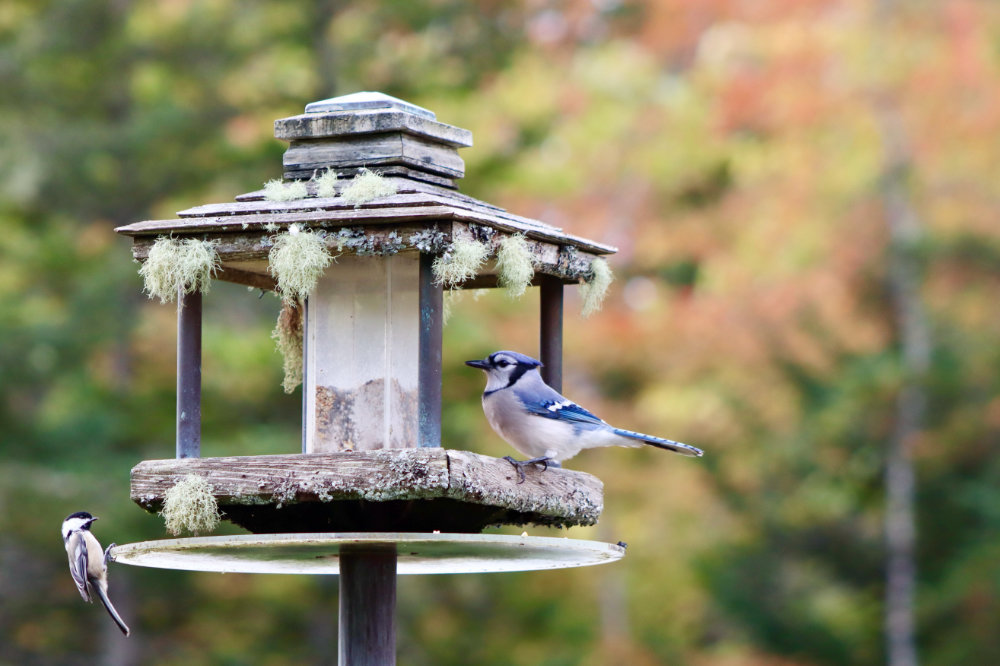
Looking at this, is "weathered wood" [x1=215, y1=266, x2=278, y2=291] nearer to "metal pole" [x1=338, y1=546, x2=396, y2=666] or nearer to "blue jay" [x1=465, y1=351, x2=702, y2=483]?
"blue jay" [x1=465, y1=351, x2=702, y2=483]

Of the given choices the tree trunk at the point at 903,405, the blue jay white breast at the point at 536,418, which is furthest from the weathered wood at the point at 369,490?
the tree trunk at the point at 903,405

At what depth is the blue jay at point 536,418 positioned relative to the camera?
4516 millimetres

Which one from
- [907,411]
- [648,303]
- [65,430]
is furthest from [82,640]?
[907,411]

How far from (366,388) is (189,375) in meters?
0.59

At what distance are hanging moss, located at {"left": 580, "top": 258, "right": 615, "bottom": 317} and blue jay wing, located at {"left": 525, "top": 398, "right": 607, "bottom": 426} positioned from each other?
1.17 ft

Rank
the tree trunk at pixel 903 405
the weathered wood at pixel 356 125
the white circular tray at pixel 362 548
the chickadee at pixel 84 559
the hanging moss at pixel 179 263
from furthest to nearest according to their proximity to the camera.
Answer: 1. the tree trunk at pixel 903 405
2. the chickadee at pixel 84 559
3. the weathered wood at pixel 356 125
4. the hanging moss at pixel 179 263
5. the white circular tray at pixel 362 548

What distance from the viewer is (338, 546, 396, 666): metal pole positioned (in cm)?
408

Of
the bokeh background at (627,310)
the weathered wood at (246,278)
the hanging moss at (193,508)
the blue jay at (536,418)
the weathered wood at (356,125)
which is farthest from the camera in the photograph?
the bokeh background at (627,310)

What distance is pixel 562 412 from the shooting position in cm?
460

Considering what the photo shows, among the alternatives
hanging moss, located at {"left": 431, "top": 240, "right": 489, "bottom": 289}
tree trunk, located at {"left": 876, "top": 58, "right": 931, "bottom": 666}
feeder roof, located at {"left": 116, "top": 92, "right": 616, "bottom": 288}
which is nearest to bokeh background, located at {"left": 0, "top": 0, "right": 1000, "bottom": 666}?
tree trunk, located at {"left": 876, "top": 58, "right": 931, "bottom": 666}

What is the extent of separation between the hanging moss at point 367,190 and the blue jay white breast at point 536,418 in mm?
692

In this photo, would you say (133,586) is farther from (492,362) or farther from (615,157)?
(492,362)

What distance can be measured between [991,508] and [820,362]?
2.72 metres

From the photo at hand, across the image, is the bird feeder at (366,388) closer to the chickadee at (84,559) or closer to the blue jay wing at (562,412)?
the blue jay wing at (562,412)
